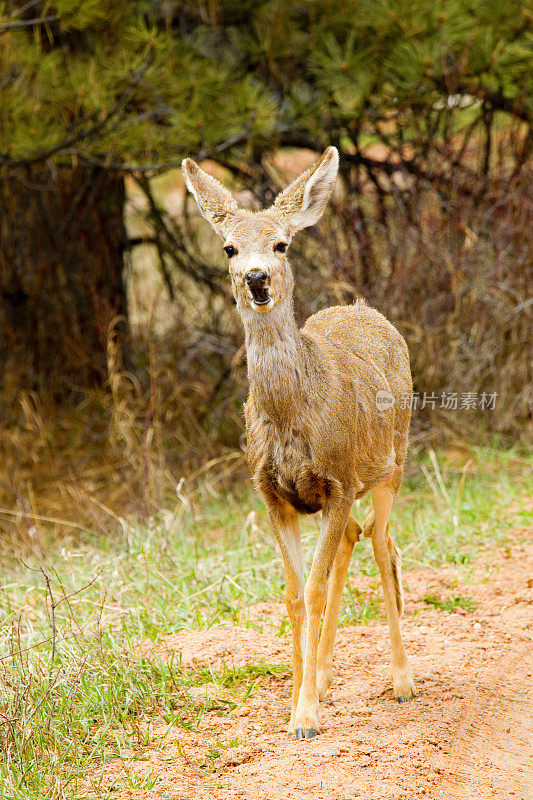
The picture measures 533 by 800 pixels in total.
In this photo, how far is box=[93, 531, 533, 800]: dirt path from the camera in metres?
3.94

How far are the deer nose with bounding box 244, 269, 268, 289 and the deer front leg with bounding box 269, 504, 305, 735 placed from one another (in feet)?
3.33

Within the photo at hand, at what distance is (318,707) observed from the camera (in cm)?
463

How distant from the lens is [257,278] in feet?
13.6

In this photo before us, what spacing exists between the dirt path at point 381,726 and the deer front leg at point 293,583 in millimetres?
277

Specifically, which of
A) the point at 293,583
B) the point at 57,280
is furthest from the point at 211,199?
the point at 57,280

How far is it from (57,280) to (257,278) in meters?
6.96

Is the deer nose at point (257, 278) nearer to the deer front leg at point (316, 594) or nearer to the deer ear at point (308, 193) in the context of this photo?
the deer ear at point (308, 193)

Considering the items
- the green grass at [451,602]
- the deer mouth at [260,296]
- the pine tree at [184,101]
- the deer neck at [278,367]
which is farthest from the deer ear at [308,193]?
the pine tree at [184,101]

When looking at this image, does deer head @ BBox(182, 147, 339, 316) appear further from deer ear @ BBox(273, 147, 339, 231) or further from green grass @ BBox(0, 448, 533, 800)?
green grass @ BBox(0, 448, 533, 800)

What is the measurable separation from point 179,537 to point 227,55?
474 cm

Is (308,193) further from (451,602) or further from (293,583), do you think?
(451,602)

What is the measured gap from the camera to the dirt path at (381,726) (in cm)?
394

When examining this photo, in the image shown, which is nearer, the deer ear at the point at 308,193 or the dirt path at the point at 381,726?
the dirt path at the point at 381,726

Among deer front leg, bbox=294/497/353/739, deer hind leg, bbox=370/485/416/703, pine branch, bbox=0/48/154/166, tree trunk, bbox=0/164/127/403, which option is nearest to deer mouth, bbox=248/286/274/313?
deer front leg, bbox=294/497/353/739
